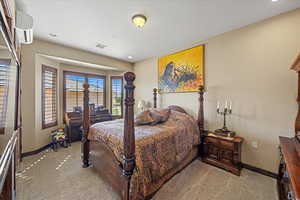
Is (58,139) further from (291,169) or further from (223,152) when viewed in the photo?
(291,169)

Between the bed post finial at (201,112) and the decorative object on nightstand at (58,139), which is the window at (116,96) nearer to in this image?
the decorative object on nightstand at (58,139)

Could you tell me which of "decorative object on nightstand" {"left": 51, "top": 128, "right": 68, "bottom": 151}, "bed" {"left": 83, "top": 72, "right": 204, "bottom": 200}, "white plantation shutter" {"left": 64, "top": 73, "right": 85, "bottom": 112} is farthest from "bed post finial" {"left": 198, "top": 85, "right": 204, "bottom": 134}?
"white plantation shutter" {"left": 64, "top": 73, "right": 85, "bottom": 112}

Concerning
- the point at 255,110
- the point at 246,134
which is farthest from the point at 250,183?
the point at 255,110

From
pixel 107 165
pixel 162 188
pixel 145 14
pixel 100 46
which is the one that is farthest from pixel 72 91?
pixel 162 188

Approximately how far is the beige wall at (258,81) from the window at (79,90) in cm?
390

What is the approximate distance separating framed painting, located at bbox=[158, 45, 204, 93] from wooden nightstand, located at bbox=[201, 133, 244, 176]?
1.28 metres

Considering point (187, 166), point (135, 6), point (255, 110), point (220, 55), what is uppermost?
point (135, 6)

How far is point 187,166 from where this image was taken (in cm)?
263

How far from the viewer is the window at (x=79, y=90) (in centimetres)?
425

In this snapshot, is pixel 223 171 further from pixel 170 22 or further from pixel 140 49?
pixel 140 49

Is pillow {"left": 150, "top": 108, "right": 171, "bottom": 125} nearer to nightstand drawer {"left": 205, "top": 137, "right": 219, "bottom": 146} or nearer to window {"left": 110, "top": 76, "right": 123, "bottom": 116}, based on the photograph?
nightstand drawer {"left": 205, "top": 137, "right": 219, "bottom": 146}

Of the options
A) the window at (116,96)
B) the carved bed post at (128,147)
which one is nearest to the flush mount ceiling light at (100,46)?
the window at (116,96)

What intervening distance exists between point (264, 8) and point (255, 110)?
1703mm

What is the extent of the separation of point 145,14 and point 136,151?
2.16 m
